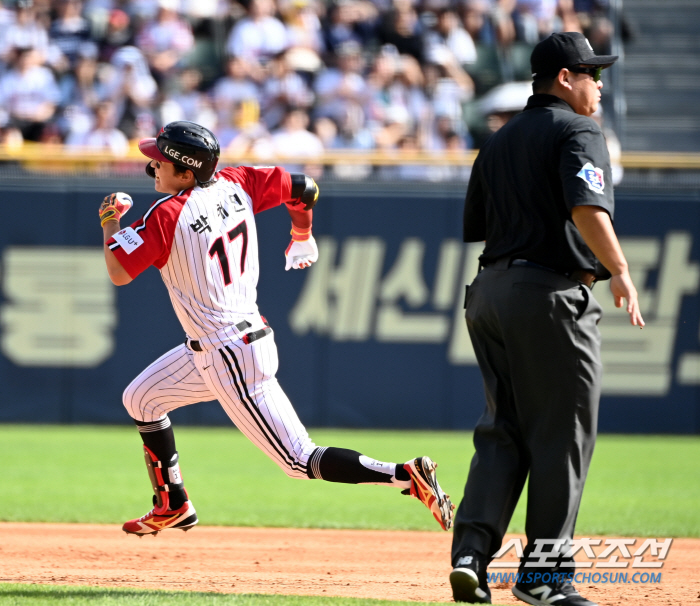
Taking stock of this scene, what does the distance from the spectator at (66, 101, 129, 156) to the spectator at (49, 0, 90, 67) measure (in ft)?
4.63

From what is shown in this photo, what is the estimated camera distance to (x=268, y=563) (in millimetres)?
5051

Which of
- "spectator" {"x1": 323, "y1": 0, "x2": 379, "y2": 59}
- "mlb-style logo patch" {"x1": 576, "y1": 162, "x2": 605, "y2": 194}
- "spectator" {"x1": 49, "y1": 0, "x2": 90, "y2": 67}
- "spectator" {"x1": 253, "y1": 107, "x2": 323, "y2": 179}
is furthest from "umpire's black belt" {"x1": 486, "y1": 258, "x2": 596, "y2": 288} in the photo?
"spectator" {"x1": 49, "y1": 0, "x2": 90, "y2": 67}

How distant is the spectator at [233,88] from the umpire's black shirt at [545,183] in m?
8.18

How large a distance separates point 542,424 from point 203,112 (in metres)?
8.85

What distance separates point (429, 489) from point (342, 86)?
813 cm

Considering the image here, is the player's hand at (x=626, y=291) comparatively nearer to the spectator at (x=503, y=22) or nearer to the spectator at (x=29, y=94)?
the spectator at (x=29, y=94)

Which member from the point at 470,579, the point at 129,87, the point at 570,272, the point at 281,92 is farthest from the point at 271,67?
the point at 470,579

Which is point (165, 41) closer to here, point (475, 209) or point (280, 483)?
point (280, 483)

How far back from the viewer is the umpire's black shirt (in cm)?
361

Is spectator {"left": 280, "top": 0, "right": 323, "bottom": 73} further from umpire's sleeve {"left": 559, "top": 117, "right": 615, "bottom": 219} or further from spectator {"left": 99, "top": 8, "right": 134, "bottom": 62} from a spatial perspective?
umpire's sleeve {"left": 559, "top": 117, "right": 615, "bottom": 219}

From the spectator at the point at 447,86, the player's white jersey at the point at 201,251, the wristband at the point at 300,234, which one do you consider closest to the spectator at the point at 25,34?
the spectator at the point at 447,86

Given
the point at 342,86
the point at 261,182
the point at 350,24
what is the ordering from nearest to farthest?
1. the point at 261,182
2. the point at 342,86
3. the point at 350,24

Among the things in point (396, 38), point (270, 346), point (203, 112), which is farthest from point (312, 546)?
point (396, 38)

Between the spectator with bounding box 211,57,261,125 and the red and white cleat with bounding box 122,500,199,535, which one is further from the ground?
the spectator with bounding box 211,57,261,125
